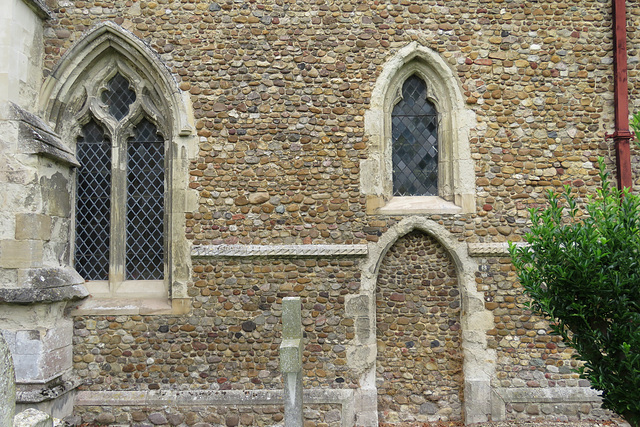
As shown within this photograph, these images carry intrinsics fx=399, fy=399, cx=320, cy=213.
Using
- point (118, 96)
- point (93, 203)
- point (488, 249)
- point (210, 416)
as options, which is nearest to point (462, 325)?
point (488, 249)

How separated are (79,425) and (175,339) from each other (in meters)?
1.53

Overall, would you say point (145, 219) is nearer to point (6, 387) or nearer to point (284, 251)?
point (284, 251)

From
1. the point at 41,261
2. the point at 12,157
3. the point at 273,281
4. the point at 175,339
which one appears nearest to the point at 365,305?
the point at 273,281

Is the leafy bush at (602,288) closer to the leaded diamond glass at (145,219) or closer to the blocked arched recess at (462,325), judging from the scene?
the blocked arched recess at (462,325)

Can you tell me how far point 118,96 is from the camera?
18.4ft

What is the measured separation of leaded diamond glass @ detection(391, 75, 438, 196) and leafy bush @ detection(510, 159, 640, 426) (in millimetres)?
2480

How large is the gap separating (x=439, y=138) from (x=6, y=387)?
5194 millimetres

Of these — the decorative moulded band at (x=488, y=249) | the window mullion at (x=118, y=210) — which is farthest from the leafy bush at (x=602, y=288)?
the window mullion at (x=118, y=210)

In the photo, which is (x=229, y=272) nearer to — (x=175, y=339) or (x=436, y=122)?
(x=175, y=339)

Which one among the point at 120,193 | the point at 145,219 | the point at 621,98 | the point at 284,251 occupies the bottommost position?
the point at 284,251

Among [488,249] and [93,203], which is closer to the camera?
[488,249]

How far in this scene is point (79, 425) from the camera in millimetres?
4996

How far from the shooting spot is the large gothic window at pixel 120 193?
18.0ft

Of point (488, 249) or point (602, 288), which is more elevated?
point (488, 249)
